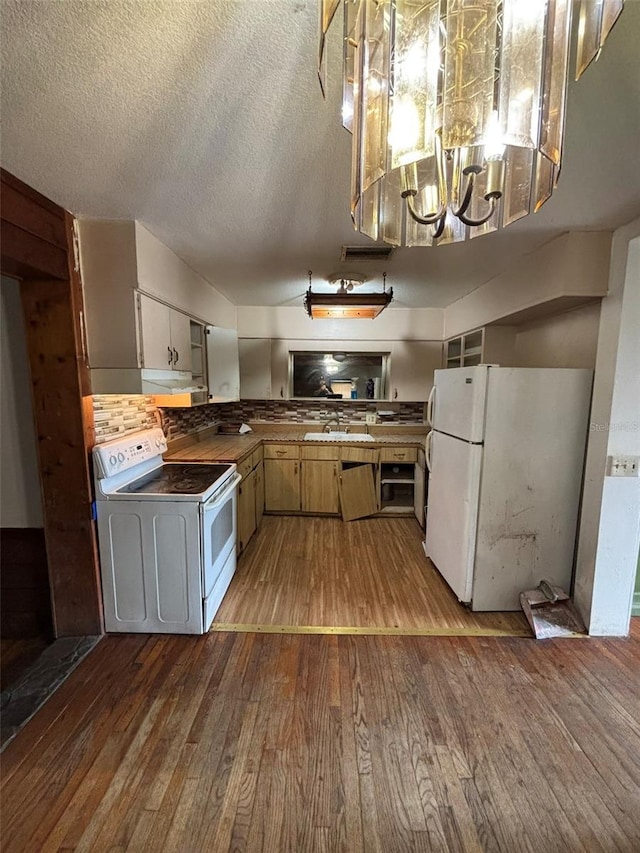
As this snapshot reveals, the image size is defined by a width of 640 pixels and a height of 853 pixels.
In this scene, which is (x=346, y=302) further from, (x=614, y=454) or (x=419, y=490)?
(x=419, y=490)

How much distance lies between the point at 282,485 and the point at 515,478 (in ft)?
7.70

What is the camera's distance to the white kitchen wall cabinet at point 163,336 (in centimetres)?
207

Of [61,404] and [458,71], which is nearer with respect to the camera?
[458,71]

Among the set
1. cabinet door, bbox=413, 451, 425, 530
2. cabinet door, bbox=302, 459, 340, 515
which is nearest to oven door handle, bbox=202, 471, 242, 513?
cabinet door, bbox=302, 459, 340, 515

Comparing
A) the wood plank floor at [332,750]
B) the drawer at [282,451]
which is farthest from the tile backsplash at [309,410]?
the wood plank floor at [332,750]

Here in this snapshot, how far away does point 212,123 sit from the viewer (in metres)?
1.18

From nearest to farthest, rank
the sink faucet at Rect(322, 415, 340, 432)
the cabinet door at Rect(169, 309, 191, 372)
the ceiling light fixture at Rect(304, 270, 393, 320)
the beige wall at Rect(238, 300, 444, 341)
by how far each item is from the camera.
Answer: the cabinet door at Rect(169, 309, 191, 372) → the ceiling light fixture at Rect(304, 270, 393, 320) → the beige wall at Rect(238, 300, 444, 341) → the sink faucet at Rect(322, 415, 340, 432)

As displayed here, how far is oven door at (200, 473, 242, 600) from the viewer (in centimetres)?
212

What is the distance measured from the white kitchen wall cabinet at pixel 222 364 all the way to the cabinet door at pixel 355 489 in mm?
1445

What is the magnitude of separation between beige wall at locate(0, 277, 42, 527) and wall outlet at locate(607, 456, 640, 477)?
3310mm

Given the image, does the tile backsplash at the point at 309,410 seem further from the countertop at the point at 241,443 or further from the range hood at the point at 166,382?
the range hood at the point at 166,382

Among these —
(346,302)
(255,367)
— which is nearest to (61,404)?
(346,302)

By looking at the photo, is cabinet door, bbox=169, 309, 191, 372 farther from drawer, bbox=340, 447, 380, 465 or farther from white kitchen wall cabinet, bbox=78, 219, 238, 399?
drawer, bbox=340, 447, 380, 465

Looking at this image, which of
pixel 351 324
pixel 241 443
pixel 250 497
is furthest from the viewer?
pixel 351 324
